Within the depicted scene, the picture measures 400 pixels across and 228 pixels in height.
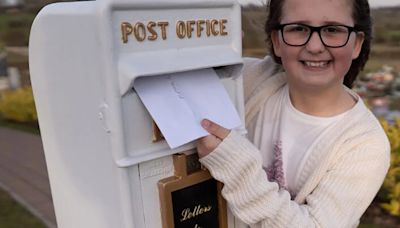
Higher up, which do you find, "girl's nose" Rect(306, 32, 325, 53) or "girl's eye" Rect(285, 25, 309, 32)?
"girl's eye" Rect(285, 25, 309, 32)

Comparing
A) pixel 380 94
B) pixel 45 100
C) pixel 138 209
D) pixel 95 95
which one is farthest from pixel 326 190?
pixel 380 94

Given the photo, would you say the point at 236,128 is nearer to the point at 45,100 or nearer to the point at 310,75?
the point at 310,75

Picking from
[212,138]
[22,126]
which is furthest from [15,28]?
[212,138]

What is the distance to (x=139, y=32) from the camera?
3.51 feet

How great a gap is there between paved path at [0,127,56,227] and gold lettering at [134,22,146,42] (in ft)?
9.21

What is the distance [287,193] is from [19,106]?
5550 millimetres

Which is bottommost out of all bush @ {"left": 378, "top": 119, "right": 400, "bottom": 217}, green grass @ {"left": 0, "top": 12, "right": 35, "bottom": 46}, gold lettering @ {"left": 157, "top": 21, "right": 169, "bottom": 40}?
bush @ {"left": 378, "top": 119, "right": 400, "bottom": 217}

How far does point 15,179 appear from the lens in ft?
14.5

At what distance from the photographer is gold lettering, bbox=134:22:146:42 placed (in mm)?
1065

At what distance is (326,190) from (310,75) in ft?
1.03

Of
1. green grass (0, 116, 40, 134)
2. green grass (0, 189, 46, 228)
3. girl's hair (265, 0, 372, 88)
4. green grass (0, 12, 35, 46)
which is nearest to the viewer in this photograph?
girl's hair (265, 0, 372, 88)

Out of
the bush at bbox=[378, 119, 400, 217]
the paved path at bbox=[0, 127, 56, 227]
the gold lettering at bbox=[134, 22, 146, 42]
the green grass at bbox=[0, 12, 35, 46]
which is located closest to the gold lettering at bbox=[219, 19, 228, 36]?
the gold lettering at bbox=[134, 22, 146, 42]

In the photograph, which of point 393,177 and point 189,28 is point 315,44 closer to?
point 189,28

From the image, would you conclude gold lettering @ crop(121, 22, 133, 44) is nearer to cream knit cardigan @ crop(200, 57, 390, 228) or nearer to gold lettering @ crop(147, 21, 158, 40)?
gold lettering @ crop(147, 21, 158, 40)
